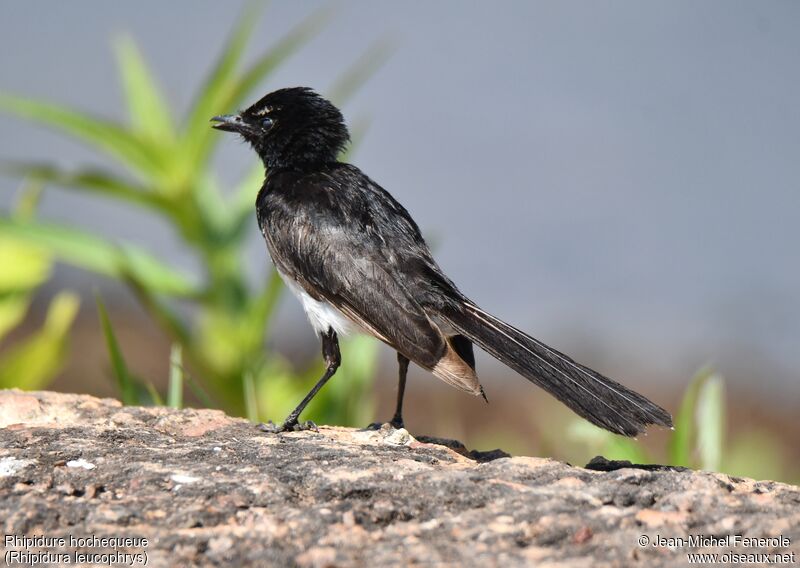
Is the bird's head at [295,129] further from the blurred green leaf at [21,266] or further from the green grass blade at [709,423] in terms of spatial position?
the green grass blade at [709,423]

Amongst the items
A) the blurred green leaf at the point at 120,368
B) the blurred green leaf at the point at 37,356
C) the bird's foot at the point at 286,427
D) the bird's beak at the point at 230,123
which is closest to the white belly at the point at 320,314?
the bird's foot at the point at 286,427

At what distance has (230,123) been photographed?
20.6ft

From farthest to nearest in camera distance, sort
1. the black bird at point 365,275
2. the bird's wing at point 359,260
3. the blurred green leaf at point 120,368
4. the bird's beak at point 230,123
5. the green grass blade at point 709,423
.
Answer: the bird's beak at point 230,123
the green grass blade at point 709,423
the blurred green leaf at point 120,368
the bird's wing at point 359,260
the black bird at point 365,275

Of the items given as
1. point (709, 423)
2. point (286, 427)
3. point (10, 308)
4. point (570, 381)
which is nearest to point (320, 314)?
point (286, 427)

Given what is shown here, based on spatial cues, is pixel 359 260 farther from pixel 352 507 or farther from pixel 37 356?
pixel 37 356

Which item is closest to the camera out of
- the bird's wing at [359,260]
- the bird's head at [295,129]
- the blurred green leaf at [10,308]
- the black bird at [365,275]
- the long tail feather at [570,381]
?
the long tail feather at [570,381]

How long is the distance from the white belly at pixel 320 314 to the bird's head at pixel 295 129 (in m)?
0.87

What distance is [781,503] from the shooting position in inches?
136

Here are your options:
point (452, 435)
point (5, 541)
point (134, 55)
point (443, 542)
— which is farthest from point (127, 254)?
point (443, 542)

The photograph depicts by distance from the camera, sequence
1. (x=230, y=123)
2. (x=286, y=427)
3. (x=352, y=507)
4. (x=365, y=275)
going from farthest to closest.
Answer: (x=230, y=123) < (x=365, y=275) < (x=286, y=427) < (x=352, y=507)

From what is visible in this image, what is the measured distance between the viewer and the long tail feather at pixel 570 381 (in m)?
4.09

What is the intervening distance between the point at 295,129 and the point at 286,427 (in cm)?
196

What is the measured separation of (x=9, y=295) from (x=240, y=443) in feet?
10.3

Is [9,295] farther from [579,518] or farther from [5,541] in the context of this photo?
[579,518]
